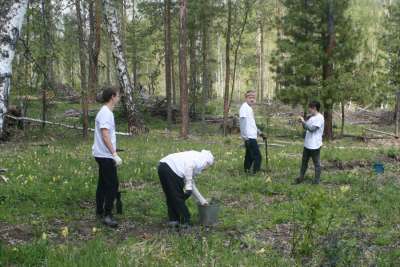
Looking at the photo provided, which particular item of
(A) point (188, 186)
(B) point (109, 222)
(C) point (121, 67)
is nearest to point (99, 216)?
(B) point (109, 222)

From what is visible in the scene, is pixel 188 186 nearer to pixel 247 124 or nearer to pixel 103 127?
pixel 103 127

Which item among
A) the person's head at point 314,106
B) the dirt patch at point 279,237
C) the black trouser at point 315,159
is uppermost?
the person's head at point 314,106

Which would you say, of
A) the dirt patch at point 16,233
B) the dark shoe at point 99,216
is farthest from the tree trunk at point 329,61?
the dirt patch at point 16,233

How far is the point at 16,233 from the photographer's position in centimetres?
741

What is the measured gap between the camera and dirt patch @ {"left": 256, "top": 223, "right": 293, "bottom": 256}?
731 cm

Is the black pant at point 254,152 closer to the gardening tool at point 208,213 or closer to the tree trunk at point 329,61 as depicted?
the gardening tool at point 208,213

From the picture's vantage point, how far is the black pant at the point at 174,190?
780 centimetres

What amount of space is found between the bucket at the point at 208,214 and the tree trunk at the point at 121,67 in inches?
580

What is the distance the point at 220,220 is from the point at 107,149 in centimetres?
231

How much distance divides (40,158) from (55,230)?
6.24 meters

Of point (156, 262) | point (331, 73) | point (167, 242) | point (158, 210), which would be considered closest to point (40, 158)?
point (158, 210)

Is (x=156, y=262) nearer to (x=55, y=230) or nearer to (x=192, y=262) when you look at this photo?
(x=192, y=262)

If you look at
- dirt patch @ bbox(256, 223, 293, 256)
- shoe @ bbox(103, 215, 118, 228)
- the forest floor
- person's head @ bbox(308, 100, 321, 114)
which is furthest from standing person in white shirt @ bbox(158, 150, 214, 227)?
person's head @ bbox(308, 100, 321, 114)

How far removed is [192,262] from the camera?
5.98m
